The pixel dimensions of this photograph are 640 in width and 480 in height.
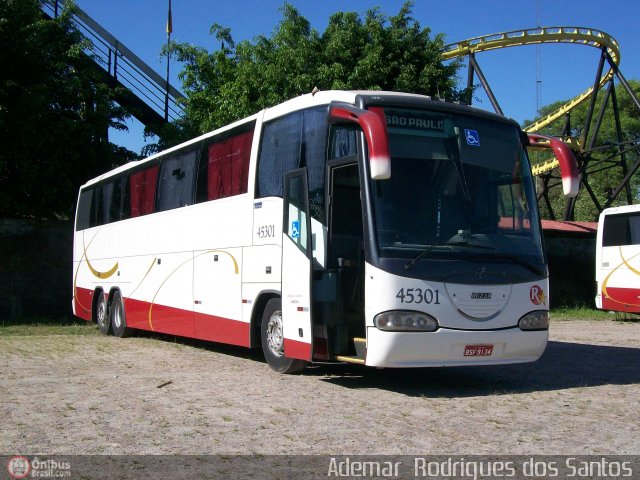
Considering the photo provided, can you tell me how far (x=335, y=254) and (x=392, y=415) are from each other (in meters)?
2.30

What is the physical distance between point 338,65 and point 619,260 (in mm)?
9923

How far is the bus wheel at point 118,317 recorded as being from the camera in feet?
56.0

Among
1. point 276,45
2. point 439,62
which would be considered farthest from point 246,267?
point 276,45

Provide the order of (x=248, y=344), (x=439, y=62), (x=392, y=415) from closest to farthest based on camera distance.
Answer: (x=392, y=415)
(x=248, y=344)
(x=439, y=62)

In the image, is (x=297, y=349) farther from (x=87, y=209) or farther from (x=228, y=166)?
(x=87, y=209)

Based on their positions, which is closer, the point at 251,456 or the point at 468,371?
the point at 251,456

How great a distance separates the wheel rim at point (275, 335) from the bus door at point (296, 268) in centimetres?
46

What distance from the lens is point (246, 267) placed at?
11320 millimetres

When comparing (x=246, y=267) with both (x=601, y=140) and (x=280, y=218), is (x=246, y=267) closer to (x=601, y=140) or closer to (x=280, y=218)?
(x=280, y=218)

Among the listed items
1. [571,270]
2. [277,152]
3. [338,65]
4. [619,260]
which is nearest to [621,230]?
[619,260]

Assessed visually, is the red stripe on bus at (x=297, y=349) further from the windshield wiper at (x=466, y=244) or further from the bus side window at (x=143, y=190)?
the bus side window at (x=143, y=190)

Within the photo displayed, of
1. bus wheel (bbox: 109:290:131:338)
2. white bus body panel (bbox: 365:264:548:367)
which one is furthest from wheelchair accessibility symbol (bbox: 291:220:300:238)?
bus wheel (bbox: 109:290:131:338)

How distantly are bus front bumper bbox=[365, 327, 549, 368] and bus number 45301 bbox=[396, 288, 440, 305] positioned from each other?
0.35 m

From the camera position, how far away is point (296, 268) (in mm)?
9672
